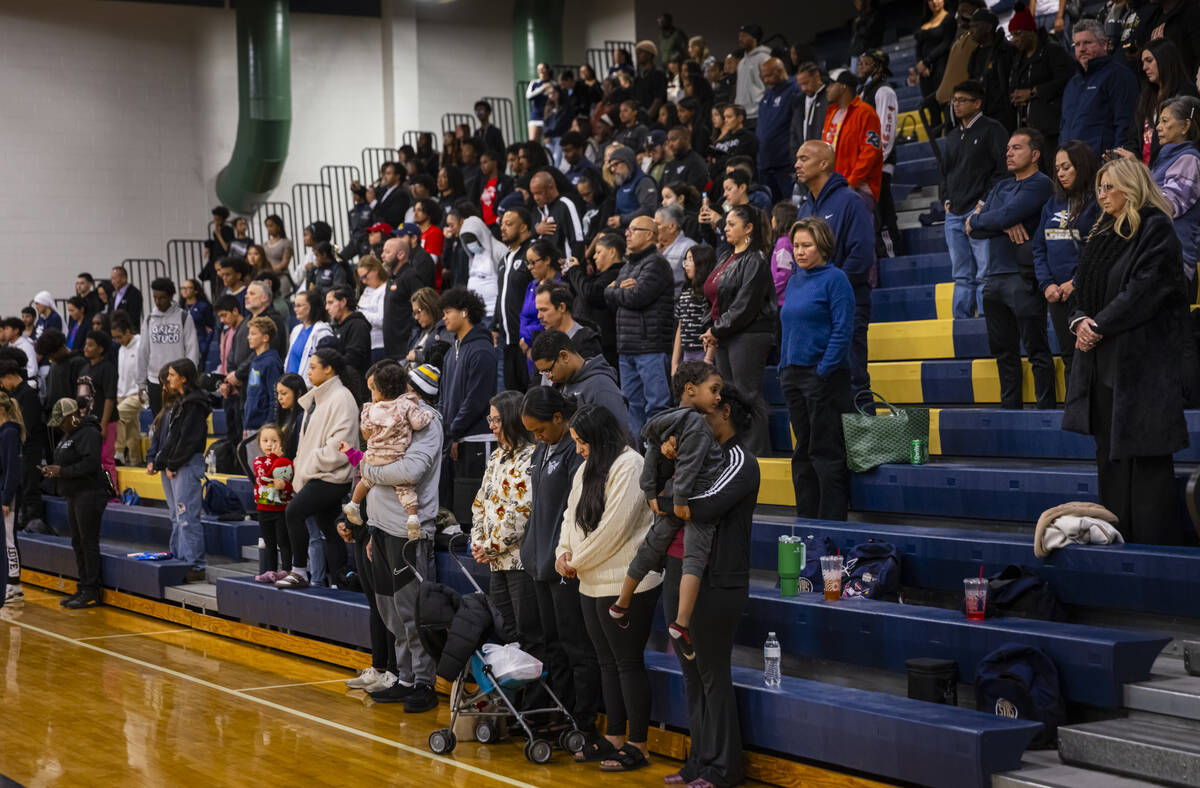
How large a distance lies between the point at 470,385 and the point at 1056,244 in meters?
2.84

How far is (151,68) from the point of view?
15867 mm

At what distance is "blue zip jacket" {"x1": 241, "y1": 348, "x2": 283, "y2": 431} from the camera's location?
832 centimetres

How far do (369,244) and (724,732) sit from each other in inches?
304

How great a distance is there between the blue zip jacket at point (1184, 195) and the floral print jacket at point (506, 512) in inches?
111

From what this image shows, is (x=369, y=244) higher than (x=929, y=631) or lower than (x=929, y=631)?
higher

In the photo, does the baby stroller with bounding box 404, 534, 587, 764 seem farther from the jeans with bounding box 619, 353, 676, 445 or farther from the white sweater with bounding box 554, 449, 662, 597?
the jeans with bounding box 619, 353, 676, 445

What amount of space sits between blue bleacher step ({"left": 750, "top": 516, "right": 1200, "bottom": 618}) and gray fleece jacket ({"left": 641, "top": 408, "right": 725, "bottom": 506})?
3.75 ft

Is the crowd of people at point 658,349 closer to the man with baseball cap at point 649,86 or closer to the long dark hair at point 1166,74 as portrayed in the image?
the long dark hair at point 1166,74

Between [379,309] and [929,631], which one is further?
[379,309]

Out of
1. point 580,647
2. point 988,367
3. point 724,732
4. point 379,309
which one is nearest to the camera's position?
point 724,732

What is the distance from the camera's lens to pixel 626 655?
16.0 ft

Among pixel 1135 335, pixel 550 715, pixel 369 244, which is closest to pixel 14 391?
pixel 369 244

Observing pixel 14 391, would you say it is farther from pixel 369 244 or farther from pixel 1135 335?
pixel 1135 335

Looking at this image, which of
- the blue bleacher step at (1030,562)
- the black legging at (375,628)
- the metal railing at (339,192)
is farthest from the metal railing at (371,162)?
the blue bleacher step at (1030,562)
